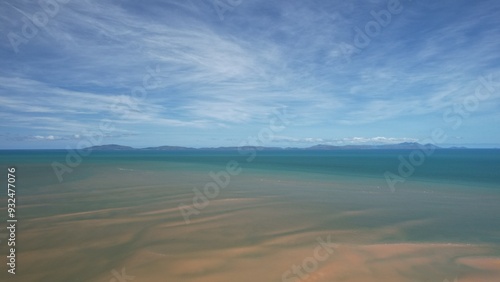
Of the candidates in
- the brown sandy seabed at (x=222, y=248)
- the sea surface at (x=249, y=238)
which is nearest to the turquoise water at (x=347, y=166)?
the sea surface at (x=249, y=238)

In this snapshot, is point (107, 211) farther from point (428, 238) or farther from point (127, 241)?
point (428, 238)

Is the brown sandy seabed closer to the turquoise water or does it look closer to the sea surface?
the sea surface

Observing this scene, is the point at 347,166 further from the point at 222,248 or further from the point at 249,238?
the point at 222,248

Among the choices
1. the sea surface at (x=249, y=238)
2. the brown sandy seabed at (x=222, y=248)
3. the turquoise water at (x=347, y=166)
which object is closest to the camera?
the brown sandy seabed at (x=222, y=248)

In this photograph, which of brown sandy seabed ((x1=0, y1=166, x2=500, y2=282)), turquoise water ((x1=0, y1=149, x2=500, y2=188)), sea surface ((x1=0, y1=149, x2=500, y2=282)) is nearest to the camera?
brown sandy seabed ((x1=0, y1=166, x2=500, y2=282))

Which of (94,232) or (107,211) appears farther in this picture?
(107,211)

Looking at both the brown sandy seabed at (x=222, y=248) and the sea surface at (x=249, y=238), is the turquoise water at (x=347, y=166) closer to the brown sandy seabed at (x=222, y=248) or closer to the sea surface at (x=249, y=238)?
the sea surface at (x=249, y=238)

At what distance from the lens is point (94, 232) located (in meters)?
10.7

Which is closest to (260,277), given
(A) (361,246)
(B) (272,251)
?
(B) (272,251)

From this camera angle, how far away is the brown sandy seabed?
23.8 feet

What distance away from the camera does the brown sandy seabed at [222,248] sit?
7266 millimetres

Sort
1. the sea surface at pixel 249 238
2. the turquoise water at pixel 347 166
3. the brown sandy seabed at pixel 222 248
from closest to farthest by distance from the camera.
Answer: the brown sandy seabed at pixel 222 248, the sea surface at pixel 249 238, the turquoise water at pixel 347 166

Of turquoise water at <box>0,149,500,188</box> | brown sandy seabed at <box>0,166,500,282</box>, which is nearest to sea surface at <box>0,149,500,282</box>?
brown sandy seabed at <box>0,166,500,282</box>

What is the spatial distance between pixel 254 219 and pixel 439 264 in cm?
755
